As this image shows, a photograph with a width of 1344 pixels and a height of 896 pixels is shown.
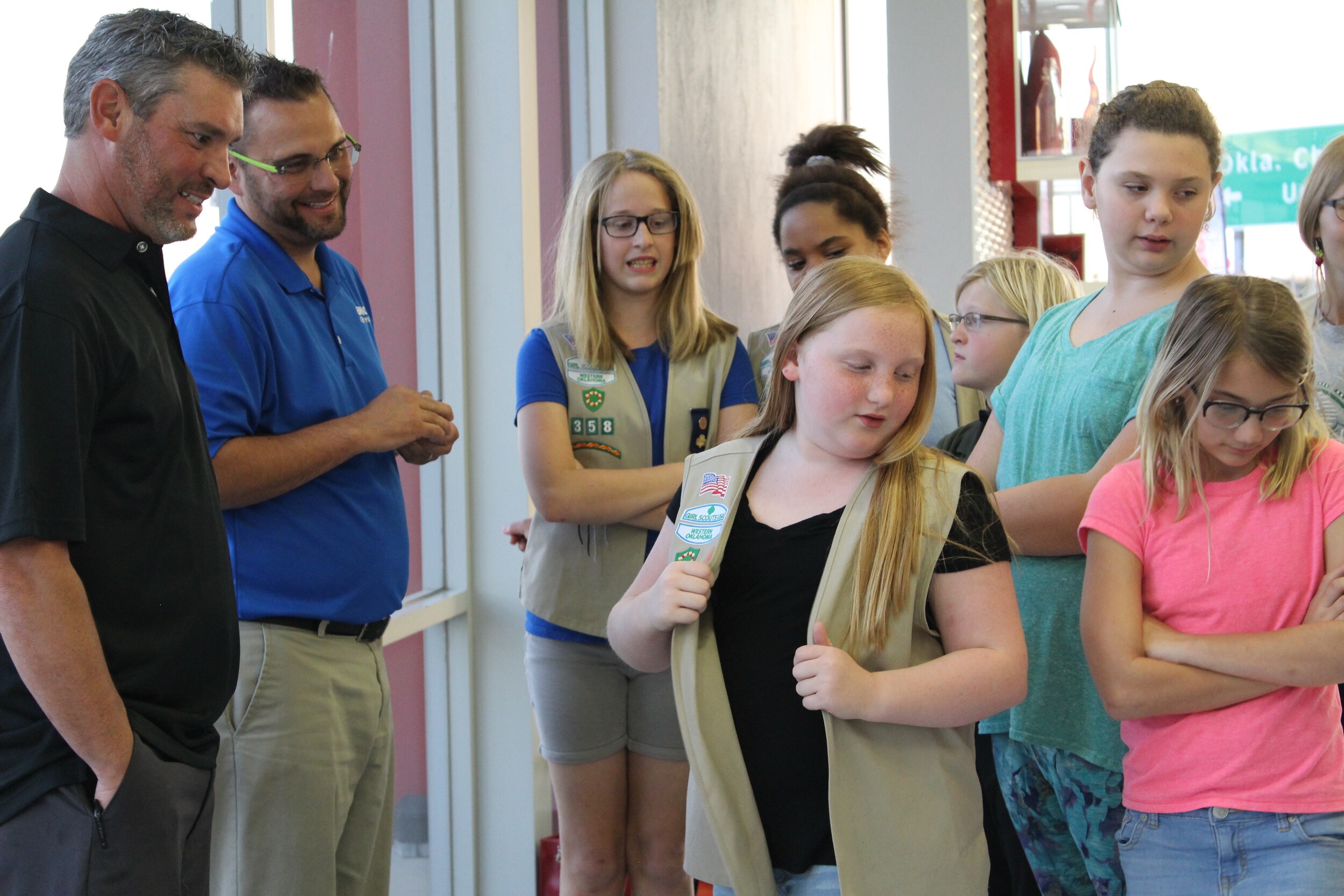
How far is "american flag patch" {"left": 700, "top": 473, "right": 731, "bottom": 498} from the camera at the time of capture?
56.9 inches

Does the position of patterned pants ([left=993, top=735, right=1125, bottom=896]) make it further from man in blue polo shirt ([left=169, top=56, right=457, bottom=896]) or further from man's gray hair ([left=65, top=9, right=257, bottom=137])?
man's gray hair ([left=65, top=9, right=257, bottom=137])

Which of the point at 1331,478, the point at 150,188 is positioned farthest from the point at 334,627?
the point at 1331,478

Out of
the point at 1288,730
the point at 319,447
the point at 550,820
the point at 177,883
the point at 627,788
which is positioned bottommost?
the point at 550,820

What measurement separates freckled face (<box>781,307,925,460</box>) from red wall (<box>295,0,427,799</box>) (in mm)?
1624

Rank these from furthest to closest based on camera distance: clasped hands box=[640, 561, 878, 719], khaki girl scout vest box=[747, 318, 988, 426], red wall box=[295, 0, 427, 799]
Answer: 1. red wall box=[295, 0, 427, 799]
2. khaki girl scout vest box=[747, 318, 988, 426]
3. clasped hands box=[640, 561, 878, 719]

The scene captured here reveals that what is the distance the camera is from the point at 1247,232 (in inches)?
193

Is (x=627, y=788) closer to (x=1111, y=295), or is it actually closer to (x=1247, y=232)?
(x=1111, y=295)

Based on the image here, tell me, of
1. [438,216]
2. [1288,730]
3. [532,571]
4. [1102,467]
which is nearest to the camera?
[1288,730]

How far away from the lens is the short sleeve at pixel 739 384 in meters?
2.18

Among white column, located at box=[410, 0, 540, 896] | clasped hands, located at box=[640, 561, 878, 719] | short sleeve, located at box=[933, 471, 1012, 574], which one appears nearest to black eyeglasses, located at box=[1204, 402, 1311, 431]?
short sleeve, located at box=[933, 471, 1012, 574]

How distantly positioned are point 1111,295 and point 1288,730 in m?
0.69

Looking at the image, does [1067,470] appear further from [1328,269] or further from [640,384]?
[640,384]

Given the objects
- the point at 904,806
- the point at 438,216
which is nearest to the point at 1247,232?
the point at 438,216

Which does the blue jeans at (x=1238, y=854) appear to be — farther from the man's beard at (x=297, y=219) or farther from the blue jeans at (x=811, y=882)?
the man's beard at (x=297, y=219)
